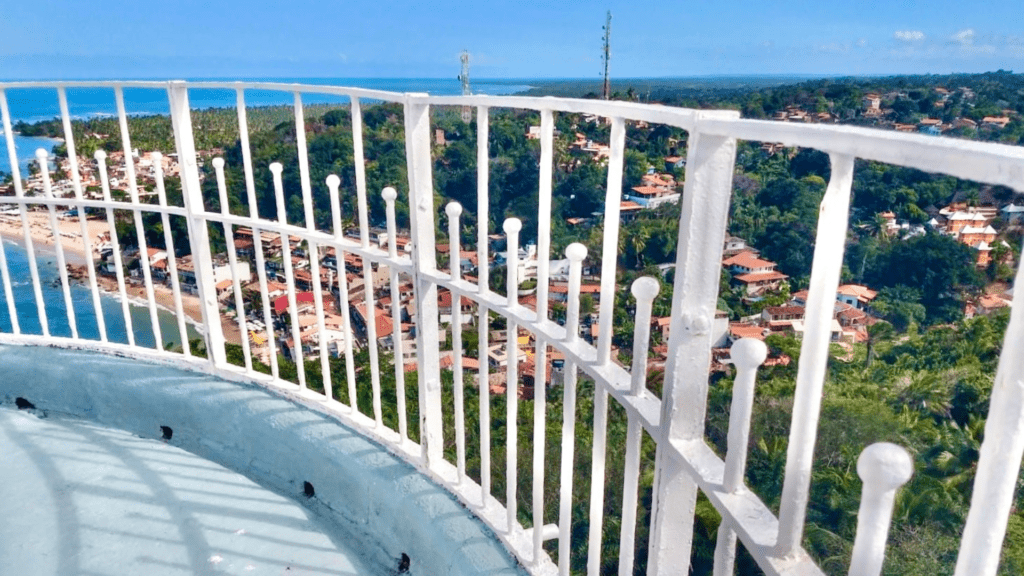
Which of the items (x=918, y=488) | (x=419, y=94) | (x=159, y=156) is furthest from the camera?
(x=918, y=488)

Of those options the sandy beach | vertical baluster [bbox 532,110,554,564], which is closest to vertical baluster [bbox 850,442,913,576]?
vertical baluster [bbox 532,110,554,564]

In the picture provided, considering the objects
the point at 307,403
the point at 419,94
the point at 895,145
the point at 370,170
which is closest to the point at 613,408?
the point at 370,170

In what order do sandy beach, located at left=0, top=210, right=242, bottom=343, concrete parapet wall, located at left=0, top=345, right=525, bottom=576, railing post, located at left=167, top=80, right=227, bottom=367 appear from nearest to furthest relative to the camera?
concrete parapet wall, located at left=0, top=345, right=525, bottom=576 < railing post, located at left=167, top=80, right=227, bottom=367 < sandy beach, located at left=0, top=210, right=242, bottom=343

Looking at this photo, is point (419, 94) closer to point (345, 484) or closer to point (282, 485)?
point (345, 484)

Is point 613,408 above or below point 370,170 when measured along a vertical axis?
below

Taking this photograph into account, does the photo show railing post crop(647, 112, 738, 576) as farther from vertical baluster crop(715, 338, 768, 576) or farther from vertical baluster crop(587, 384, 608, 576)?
vertical baluster crop(587, 384, 608, 576)

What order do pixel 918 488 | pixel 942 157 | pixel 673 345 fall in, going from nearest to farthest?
pixel 942 157, pixel 673 345, pixel 918 488

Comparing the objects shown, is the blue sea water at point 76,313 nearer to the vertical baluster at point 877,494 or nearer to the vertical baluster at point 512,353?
the vertical baluster at point 512,353
